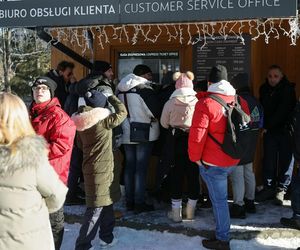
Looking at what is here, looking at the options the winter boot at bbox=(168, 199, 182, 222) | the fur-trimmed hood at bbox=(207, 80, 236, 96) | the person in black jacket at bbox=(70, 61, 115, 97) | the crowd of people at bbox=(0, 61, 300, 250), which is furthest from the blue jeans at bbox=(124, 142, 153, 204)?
the fur-trimmed hood at bbox=(207, 80, 236, 96)

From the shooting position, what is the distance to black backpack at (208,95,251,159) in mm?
4406

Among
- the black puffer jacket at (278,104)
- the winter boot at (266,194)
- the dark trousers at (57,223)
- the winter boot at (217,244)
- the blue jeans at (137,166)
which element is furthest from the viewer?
the winter boot at (266,194)

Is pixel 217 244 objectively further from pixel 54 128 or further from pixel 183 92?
pixel 54 128

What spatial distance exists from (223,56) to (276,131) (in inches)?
46.0

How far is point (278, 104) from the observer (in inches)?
235

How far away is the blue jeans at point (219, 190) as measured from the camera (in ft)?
14.8

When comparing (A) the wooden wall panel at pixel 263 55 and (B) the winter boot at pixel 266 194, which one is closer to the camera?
(B) the winter boot at pixel 266 194

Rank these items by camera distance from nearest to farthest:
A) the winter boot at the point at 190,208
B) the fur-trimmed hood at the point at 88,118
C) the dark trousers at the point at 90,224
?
the fur-trimmed hood at the point at 88,118, the dark trousers at the point at 90,224, the winter boot at the point at 190,208

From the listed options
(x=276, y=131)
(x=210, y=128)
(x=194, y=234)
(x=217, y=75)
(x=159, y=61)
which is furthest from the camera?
(x=159, y=61)

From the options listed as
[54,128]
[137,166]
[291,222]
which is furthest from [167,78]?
[54,128]

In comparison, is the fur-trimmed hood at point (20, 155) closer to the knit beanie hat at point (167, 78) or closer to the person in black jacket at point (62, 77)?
the person in black jacket at point (62, 77)

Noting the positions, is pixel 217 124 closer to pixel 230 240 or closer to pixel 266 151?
pixel 230 240

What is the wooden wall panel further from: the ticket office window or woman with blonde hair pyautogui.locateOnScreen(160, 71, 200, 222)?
woman with blonde hair pyautogui.locateOnScreen(160, 71, 200, 222)

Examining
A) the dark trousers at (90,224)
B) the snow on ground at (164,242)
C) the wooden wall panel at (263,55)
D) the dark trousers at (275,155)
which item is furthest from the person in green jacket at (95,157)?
the dark trousers at (275,155)
